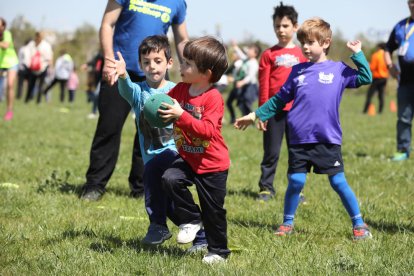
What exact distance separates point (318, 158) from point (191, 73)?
4.90 ft

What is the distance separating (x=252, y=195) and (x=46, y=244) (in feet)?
9.68

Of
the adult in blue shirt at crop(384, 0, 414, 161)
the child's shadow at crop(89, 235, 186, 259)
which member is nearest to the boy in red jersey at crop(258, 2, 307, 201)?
the child's shadow at crop(89, 235, 186, 259)

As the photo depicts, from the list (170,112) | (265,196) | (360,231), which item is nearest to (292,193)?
(360,231)

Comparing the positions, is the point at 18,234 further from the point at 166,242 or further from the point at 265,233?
the point at 265,233

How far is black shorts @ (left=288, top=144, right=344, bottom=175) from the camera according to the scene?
4.96m

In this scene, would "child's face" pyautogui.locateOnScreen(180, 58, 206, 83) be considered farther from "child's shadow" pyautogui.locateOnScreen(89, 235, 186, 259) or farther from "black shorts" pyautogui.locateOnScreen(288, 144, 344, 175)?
"black shorts" pyautogui.locateOnScreen(288, 144, 344, 175)

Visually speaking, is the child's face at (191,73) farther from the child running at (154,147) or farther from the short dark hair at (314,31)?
the short dark hair at (314,31)

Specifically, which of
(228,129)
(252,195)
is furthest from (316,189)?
(228,129)

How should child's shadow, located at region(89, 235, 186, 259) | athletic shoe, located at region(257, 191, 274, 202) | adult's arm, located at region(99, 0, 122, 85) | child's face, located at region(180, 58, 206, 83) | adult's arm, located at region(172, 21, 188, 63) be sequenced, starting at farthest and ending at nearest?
athletic shoe, located at region(257, 191, 274, 202), adult's arm, located at region(172, 21, 188, 63), adult's arm, located at region(99, 0, 122, 85), child's shadow, located at region(89, 235, 186, 259), child's face, located at region(180, 58, 206, 83)

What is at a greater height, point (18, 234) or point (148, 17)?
point (148, 17)

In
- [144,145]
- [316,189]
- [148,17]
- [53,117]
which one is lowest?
[53,117]

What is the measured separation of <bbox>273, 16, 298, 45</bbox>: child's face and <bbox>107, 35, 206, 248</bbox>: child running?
7.66 feet

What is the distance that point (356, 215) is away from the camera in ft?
16.4

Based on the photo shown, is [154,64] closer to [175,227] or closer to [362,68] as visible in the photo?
[175,227]
